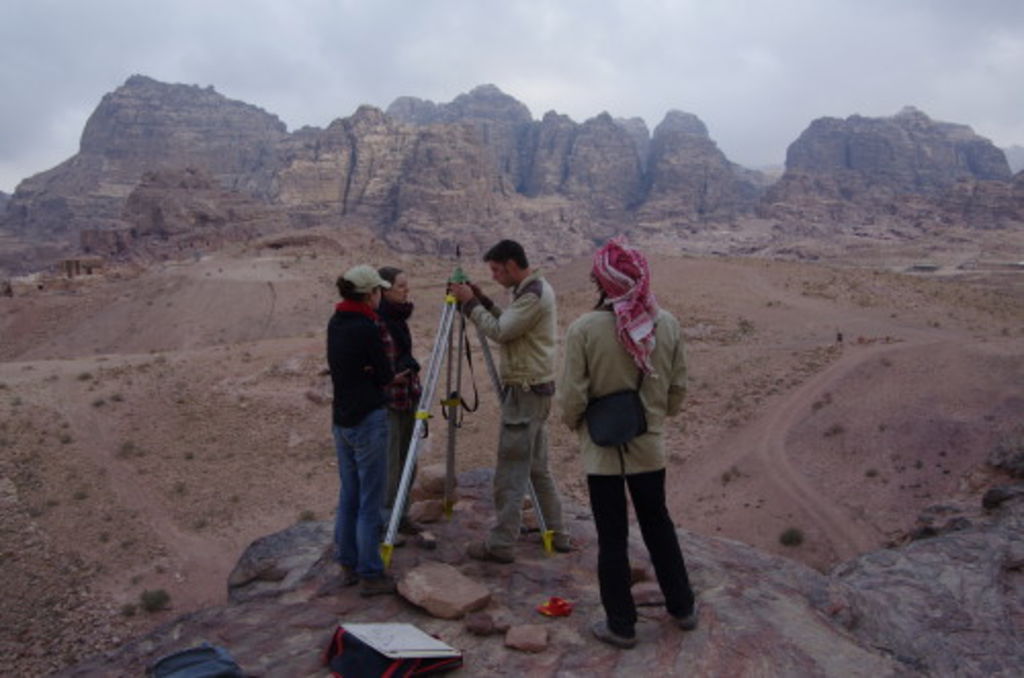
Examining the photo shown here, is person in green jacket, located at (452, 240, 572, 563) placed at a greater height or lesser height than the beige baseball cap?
lesser

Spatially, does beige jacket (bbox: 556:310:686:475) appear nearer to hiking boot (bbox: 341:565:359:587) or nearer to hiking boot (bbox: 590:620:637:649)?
hiking boot (bbox: 590:620:637:649)

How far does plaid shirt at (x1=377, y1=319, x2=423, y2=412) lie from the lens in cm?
555

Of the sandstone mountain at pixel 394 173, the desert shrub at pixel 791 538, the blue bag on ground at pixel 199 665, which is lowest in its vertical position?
the desert shrub at pixel 791 538

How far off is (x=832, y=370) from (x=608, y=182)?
4057 inches

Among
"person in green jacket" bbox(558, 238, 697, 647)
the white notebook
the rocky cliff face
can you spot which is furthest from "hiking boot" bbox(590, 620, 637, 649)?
the rocky cliff face

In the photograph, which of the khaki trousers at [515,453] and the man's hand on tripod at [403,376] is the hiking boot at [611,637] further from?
the man's hand on tripod at [403,376]

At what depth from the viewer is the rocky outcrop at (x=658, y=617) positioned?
409cm

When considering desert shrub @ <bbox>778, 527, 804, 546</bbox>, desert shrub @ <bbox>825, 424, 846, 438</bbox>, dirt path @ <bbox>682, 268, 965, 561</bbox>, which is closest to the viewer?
desert shrub @ <bbox>778, 527, 804, 546</bbox>

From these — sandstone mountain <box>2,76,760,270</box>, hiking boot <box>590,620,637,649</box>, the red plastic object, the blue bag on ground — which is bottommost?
the red plastic object

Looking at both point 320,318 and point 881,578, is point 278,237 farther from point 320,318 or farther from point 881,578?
point 881,578

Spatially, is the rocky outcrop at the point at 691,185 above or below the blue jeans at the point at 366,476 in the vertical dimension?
above

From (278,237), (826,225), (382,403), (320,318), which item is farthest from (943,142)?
(382,403)

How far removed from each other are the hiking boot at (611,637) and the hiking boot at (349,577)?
1860 millimetres

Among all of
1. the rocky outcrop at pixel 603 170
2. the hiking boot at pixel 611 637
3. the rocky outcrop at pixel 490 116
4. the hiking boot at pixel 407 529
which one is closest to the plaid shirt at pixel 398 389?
the hiking boot at pixel 407 529
